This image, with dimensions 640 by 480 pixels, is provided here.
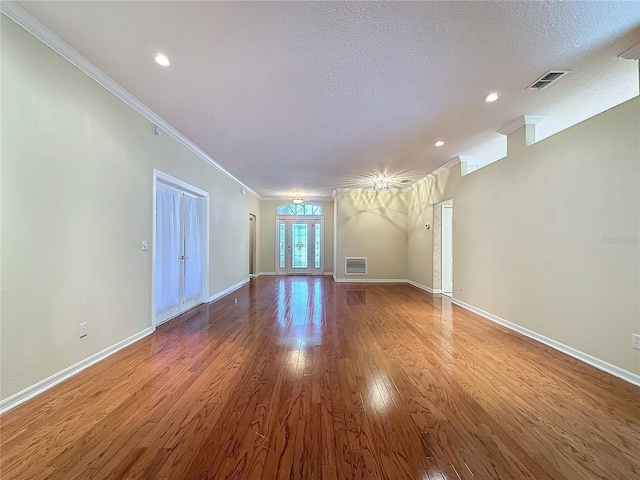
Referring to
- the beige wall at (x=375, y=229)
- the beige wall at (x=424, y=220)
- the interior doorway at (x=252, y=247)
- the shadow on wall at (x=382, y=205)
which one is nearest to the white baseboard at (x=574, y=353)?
the beige wall at (x=424, y=220)

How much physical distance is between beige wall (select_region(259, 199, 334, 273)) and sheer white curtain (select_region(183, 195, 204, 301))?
4702 mm

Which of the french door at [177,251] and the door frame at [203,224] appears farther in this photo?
the french door at [177,251]

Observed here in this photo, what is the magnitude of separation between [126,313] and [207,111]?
2.51 meters

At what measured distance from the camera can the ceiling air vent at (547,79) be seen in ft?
8.65

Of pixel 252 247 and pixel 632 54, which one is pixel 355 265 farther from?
pixel 632 54

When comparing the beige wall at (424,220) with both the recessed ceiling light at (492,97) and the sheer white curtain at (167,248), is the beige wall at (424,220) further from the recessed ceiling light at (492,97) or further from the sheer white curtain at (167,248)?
the sheer white curtain at (167,248)

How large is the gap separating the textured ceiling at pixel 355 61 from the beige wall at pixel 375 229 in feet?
13.2

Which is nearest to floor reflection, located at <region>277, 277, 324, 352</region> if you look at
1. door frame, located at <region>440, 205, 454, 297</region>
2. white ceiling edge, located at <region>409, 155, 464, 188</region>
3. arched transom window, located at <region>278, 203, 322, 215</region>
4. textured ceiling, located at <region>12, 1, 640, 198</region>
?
textured ceiling, located at <region>12, 1, 640, 198</region>

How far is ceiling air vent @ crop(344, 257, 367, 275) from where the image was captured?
27.2 feet

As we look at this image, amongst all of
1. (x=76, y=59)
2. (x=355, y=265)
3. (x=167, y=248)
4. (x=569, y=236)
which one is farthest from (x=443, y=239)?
(x=76, y=59)

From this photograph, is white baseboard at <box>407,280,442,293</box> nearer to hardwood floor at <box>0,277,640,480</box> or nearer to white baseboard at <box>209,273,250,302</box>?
hardwood floor at <box>0,277,640,480</box>

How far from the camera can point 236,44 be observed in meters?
2.23

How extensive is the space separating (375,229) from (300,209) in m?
3.07

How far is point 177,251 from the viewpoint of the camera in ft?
14.6
